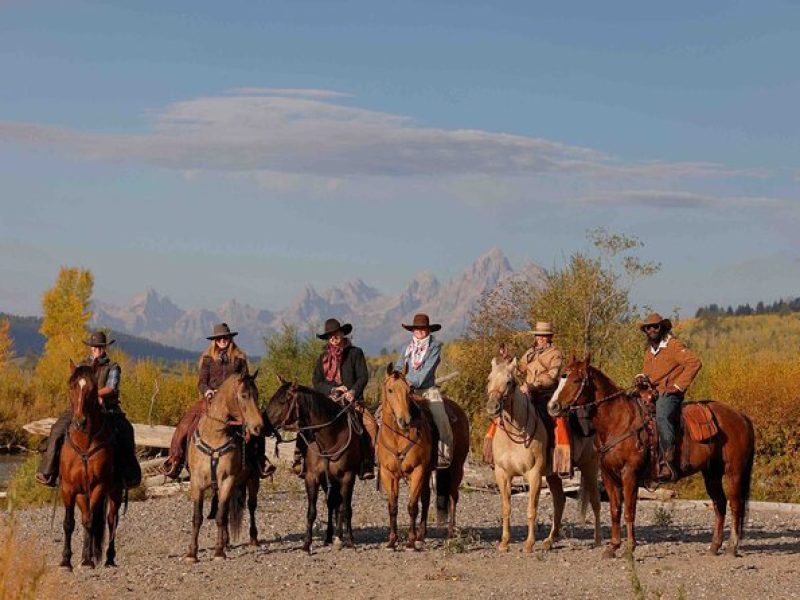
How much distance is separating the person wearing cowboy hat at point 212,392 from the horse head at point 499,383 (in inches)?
116

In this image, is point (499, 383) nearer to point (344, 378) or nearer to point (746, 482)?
point (344, 378)

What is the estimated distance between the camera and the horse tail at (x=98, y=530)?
48.9 ft

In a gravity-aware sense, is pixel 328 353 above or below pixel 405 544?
above

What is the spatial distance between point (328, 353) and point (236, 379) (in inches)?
89.4

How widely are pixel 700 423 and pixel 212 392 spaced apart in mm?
6112

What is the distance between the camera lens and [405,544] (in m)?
16.8

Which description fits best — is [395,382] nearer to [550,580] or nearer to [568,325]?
[550,580]

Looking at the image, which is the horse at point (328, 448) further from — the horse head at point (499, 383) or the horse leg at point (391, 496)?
the horse head at point (499, 383)

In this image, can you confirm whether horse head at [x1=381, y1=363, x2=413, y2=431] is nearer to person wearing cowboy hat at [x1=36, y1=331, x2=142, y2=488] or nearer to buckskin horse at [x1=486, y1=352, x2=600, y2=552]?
buckskin horse at [x1=486, y1=352, x2=600, y2=552]

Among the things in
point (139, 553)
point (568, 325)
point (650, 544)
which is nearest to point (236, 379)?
point (139, 553)

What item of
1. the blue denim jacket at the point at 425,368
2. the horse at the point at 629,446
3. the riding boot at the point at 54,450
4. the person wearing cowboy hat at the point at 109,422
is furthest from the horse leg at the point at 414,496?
the riding boot at the point at 54,450

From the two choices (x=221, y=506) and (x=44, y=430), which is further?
(x=44, y=430)

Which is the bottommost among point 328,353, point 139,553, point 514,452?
point 139,553

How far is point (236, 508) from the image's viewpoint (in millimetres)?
16484
